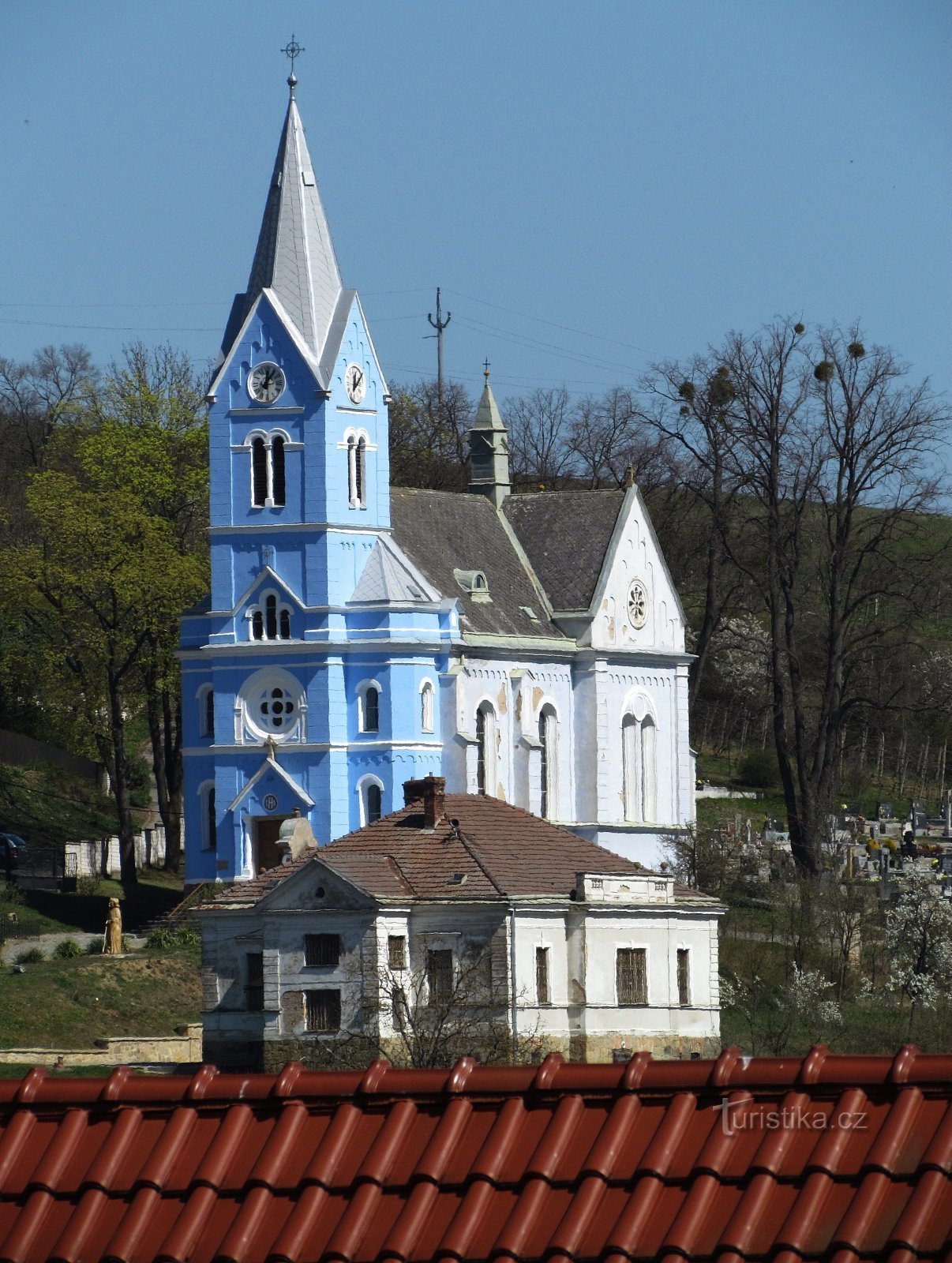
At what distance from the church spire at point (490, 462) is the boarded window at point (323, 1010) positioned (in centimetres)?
3294

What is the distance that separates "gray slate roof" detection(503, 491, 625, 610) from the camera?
7800 cm

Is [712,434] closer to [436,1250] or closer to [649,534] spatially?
[649,534]

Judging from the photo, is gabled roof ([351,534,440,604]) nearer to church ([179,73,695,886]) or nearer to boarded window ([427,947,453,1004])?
church ([179,73,695,886])

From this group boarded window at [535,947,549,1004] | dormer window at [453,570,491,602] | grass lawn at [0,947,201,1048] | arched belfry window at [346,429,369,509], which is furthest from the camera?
dormer window at [453,570,491,602]

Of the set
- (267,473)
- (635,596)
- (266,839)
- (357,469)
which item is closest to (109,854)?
(266,839)

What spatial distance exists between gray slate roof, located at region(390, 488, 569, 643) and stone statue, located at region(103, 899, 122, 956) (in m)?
15.4

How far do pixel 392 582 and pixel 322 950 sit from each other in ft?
68.7

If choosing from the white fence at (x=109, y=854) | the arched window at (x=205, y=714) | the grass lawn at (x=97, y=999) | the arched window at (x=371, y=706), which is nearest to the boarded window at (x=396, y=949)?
the grass lawn at (x=97, y=999)

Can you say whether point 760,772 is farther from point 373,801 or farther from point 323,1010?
point 323,1010

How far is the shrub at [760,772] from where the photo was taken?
9575 cm

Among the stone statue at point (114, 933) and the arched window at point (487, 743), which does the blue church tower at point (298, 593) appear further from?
the stone statue at point (114, 933)

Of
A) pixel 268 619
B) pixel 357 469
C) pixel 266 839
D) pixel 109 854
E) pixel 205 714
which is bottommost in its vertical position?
pixel 109 854

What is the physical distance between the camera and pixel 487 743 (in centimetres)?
7338

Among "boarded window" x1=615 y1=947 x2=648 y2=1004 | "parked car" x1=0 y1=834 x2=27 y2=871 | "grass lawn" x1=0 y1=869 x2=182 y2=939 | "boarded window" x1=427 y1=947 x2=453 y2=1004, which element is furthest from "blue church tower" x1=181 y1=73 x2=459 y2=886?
"boarded window" x1=427 y1=947 x2=453 y2=1004
